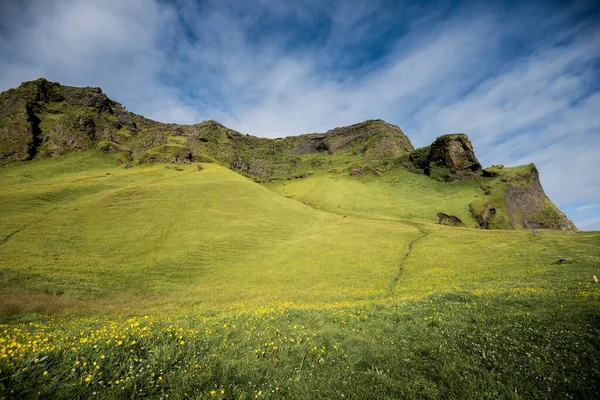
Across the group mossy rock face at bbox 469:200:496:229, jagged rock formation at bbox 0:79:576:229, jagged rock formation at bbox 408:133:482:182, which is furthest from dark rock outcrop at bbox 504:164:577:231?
jagged rock formation at bbox 408:133:482:182

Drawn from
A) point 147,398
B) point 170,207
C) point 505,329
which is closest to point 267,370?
point 147,398

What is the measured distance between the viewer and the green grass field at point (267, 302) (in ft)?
24.1

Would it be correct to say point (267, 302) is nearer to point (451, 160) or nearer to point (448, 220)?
point (448, 220)

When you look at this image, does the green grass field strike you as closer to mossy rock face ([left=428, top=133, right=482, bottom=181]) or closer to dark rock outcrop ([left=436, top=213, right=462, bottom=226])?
dark rock outcrop ([left=436, top=213, right=462, bottom=226])

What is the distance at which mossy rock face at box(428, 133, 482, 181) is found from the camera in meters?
111

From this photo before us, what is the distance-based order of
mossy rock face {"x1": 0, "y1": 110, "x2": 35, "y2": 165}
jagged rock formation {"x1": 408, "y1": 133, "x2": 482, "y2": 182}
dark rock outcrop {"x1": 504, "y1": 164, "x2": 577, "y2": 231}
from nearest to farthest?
dark rock outcrop {"x1": 504, "y1": 164, "x2": 577, "y2": 231}
mossy rock face {"x1": 0, "y1": 110, "x2": 35, "y2": 165}
jagged rock formation {"x1": 408, "y1": 133, "x2": 482, "y2": 182}

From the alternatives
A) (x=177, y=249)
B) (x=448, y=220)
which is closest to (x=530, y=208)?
(x=448, y=220)

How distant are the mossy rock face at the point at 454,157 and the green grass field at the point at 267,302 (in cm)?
7226

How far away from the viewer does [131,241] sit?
4322cm

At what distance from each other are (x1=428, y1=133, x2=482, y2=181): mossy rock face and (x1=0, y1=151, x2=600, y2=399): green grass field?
72263 mm

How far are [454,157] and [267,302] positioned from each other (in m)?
119

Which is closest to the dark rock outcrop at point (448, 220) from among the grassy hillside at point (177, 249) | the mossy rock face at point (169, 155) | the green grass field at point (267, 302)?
the green grass field at point (267, 302)

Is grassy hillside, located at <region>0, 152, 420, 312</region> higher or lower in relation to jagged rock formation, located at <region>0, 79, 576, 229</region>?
lower

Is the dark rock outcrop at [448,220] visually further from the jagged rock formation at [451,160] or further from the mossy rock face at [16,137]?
the mossy rock face at [16,137]
